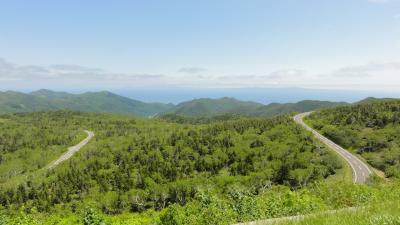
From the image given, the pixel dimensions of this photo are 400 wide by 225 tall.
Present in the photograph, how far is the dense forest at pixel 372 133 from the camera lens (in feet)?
384

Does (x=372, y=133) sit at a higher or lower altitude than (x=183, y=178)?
higher

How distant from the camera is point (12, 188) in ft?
578

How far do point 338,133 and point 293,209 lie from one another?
5972 inches

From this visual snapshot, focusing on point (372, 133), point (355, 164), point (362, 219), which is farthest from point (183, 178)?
point (362, 219)

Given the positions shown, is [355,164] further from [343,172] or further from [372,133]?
[372,133]

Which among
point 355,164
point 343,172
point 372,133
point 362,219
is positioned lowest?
point 343,172

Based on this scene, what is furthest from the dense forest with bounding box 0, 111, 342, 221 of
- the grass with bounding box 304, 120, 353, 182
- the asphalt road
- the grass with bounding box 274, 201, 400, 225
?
the grass with bounding box 274, 201, 400, 225

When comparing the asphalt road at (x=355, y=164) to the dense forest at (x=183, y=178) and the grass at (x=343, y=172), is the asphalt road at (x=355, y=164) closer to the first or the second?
the grass at (x=343, y=172)

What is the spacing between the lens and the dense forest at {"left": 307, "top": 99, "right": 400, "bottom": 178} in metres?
117

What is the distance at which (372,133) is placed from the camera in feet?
501

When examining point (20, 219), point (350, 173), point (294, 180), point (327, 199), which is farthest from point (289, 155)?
point (20, 219)

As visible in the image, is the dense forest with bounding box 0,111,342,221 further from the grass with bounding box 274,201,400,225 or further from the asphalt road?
the grass with bounding box 274,201,400,225

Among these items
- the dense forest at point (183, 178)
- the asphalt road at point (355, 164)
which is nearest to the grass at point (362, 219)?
the asphalt road at point (355, 164)

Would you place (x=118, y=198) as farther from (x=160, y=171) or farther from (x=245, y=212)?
(x=245, y=212)
